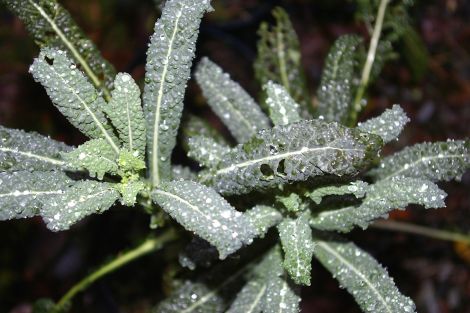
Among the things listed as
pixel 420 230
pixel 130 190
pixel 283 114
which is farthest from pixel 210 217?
pixel 420 230

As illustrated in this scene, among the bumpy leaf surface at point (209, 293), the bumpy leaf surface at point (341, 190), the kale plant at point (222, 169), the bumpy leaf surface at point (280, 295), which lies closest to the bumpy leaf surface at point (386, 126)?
the kale plant at point (222, 169)

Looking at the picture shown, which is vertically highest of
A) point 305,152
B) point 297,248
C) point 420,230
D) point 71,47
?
point 420,230

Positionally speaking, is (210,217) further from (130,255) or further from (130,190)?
(130,255)

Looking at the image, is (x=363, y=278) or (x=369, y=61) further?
(x=369, y=61)

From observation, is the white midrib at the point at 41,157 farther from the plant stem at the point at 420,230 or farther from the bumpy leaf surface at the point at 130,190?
the plant stem at the point at 420,230

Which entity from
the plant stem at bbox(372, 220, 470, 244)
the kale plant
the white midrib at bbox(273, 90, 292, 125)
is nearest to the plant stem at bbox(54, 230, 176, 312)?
the kale plant

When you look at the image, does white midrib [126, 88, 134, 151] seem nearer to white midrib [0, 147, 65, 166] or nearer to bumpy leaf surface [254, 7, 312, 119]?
white midrib [0, 147, 65, 166]
